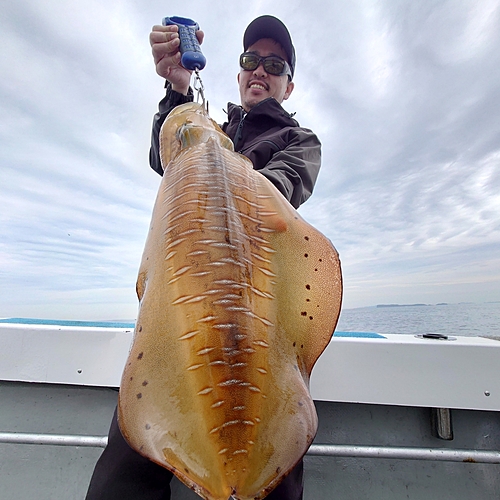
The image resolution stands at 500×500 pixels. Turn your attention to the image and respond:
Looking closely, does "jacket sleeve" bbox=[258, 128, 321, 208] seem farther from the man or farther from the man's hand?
the man's hand

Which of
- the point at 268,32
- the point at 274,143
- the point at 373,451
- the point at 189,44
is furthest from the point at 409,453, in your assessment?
the point at 268,32

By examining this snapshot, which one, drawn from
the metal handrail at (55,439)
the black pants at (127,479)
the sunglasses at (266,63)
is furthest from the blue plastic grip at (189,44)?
the metal handrail at (55,439)

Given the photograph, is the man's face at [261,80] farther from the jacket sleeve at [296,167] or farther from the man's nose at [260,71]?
the jacket sleeve at [296,167]

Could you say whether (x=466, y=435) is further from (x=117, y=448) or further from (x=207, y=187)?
(x=207, y=187)

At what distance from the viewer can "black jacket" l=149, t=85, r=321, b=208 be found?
1.97 m

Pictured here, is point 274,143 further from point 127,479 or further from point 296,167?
point 127,479

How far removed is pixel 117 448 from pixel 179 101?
7.11ft

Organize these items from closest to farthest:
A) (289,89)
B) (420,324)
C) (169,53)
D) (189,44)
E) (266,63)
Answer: (189,44), (169,53), (266,63), (289,89), (420,324)

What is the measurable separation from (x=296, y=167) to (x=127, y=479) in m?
1.74

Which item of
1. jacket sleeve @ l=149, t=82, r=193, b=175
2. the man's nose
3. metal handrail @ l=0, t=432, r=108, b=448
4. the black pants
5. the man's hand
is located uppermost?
the man's nose

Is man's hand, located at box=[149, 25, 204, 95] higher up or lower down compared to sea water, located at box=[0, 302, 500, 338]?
higher up

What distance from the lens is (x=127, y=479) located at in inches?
53.2

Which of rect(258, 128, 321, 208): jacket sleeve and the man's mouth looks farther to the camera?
the man's mouth

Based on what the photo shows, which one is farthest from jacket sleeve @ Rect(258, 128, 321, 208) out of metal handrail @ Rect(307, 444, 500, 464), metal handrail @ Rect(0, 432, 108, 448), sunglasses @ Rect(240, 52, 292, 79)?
metal handrail @ Rect(0, 432, 108, 448)
